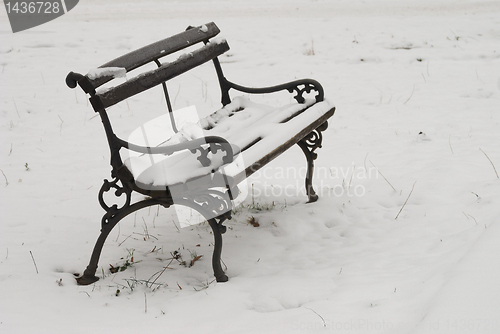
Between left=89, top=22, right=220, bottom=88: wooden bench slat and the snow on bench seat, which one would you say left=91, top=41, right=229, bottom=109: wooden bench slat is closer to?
left=89, top=22, right=220, bottom=88: wooden bench slat

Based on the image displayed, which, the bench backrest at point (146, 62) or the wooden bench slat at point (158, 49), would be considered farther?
the wooden bench slat at point (158, 49)

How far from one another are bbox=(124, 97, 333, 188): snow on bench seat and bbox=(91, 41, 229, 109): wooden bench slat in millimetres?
380

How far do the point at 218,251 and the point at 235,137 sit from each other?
835 millimetres

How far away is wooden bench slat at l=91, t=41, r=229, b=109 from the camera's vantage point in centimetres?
280

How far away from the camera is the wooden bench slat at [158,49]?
303cm

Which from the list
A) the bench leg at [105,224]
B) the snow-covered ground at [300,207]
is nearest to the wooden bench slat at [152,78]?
the bench leg at [105,224]

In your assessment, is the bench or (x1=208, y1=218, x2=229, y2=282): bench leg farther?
(x1=208, y1=218, x2=229, y2=282): bench leg

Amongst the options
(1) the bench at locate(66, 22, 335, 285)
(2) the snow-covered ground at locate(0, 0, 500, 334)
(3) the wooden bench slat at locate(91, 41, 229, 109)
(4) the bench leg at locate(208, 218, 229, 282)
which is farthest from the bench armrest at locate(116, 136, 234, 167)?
(2) the snow-covered ground at locate(0, 0, 500, 334)

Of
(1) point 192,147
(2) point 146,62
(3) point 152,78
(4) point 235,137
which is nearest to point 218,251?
(1) point 192,147

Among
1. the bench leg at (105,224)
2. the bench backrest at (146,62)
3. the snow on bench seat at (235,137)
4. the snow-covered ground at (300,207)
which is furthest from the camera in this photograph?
the bench leg at (105,224)

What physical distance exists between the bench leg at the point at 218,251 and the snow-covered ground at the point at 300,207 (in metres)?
0.07

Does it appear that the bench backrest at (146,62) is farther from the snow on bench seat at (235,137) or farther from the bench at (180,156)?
the snow on bench seat at (235,137)

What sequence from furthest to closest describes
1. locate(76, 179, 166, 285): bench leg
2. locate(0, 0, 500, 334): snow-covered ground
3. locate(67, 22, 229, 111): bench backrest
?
locate(76, 179, 166, 285): bench leg, locate(67, 22, 229, 111): bench backrest, locate(0, 0, 500, 334): snow-covered ground

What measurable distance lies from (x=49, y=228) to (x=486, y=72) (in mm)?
5377
